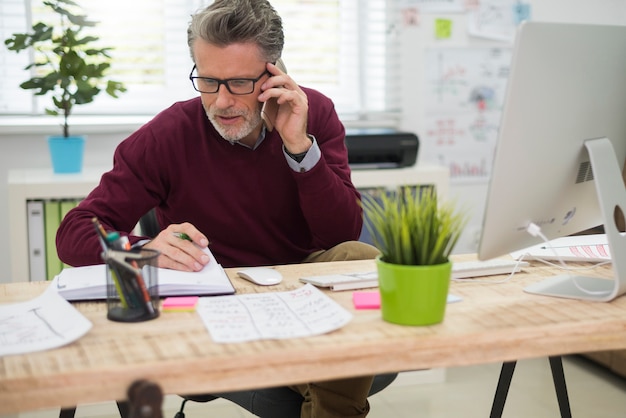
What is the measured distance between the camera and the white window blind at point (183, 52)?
9.48ft

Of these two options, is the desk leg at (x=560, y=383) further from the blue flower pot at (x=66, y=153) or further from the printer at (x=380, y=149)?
the blue flower pot at (x=66, y=153)

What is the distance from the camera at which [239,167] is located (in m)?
1.81

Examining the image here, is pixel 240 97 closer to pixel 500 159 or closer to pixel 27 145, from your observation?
pixel 500 159

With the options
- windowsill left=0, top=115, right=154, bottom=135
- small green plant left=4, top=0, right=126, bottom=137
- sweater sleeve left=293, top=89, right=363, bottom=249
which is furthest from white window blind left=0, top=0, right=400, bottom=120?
sweater sleeve left=293, top=89, right=363, bottom=249

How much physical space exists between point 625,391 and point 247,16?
6.10 ft

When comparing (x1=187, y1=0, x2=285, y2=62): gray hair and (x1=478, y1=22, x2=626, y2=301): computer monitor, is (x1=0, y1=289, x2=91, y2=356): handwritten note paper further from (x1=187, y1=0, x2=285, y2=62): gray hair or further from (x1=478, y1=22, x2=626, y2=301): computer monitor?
(x1=187, y1=0, x2=285, y2=62): gray hair

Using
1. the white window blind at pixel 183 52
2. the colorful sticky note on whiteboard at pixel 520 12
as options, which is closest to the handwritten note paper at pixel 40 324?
the white window blind at pixel 183 52

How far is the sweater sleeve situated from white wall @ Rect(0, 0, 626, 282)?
0.85 meters

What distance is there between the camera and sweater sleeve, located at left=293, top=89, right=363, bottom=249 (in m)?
1.70

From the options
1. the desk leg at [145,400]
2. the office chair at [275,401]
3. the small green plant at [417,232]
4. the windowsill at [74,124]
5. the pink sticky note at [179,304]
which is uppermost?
the windowsill at [74,124]

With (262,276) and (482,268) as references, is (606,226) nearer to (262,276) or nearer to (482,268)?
(482,268)

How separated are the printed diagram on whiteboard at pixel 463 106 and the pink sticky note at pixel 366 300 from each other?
7.08 feet

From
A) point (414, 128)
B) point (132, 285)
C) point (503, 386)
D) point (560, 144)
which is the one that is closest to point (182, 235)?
point (132, 285)

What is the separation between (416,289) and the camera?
1039mm
